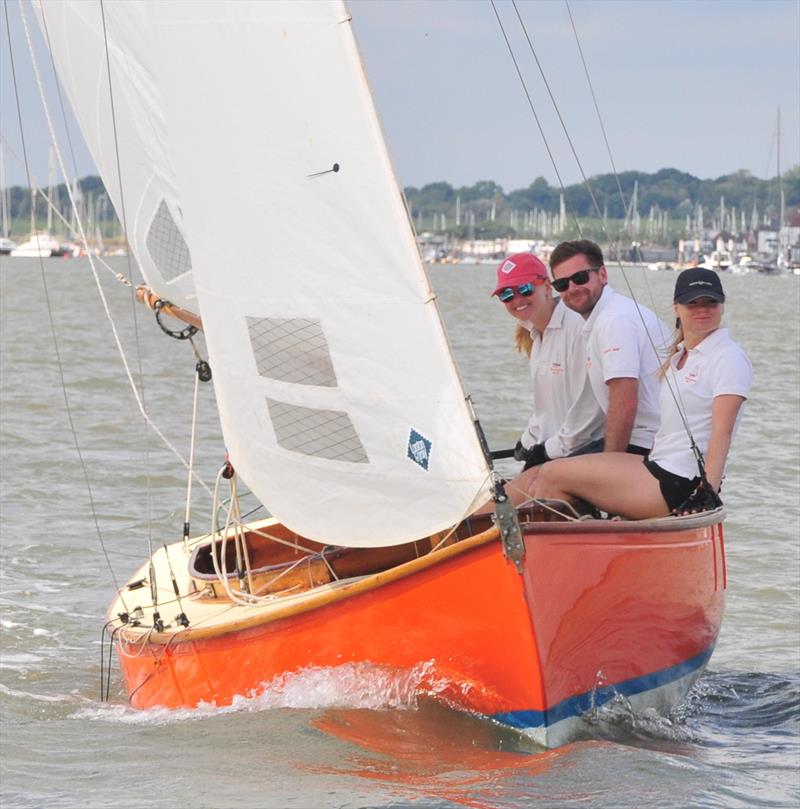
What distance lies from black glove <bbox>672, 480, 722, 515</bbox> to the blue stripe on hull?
515mm

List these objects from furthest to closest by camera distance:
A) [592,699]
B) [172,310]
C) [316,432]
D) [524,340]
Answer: [172,310], [524,340], [592,699], [316,432]

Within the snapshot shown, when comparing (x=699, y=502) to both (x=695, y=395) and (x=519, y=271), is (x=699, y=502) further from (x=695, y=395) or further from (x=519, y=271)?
(x=519, y=271)

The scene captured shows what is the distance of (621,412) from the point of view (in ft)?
17.1

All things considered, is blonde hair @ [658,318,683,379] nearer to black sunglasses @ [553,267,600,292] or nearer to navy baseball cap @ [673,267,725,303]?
navy baseball cap @ [673,267,725,303]

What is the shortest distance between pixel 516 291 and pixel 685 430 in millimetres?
718

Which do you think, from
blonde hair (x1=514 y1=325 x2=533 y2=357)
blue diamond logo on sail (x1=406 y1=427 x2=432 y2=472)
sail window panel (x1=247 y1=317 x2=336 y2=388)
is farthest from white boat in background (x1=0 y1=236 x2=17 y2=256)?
blue diamond logo on sail (x1=406 y1=427 x2=432 y2=472)

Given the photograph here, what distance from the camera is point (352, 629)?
4.93 meters

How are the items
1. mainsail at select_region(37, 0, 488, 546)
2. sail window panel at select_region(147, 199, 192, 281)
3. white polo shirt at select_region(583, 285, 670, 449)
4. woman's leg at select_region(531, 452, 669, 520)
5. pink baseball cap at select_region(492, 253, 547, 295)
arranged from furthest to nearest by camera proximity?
sail window panel at select_region(147, 199, 192, 281), pink baseball cap at select_region(492, 253, 547, 295), white polo shirt at select_region(583, 285, 670, 449), woman's leg at select_region(531, 452, 669, 520), mainsail at select_region(37, 0, 488, 546)

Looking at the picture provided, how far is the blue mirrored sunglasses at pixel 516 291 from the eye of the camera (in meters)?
5.33

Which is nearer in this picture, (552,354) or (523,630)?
(523,630)

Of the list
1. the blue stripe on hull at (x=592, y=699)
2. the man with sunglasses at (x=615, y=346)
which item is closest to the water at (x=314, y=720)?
the blue stripe on hull at (x=592, y=699)

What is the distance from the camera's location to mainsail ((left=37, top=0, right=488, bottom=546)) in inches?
178

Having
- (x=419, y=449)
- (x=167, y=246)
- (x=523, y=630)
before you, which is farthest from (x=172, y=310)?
(x=523, y=630)

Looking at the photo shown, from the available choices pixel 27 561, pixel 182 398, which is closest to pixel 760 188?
pixel 182 398
